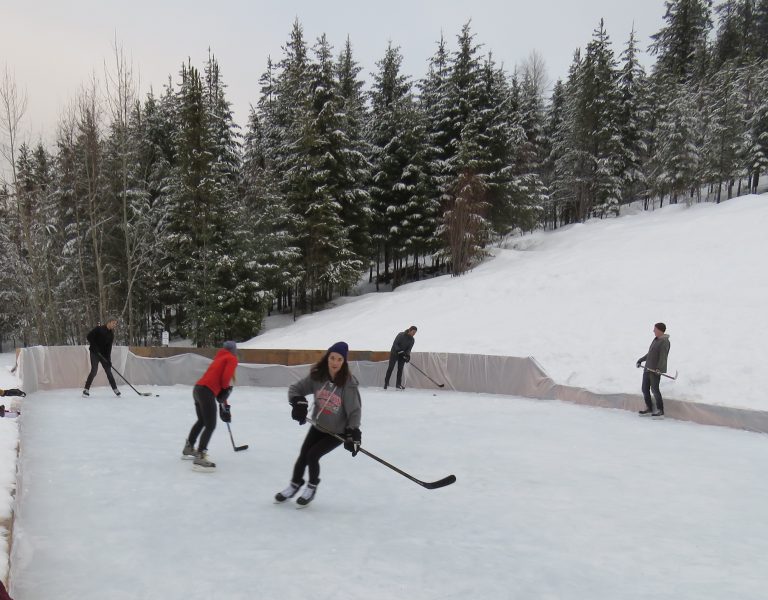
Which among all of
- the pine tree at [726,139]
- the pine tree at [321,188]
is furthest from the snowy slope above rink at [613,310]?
the pine tree at [726,139]

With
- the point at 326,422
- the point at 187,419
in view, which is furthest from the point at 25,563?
the point at 187,419

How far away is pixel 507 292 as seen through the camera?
1844cm

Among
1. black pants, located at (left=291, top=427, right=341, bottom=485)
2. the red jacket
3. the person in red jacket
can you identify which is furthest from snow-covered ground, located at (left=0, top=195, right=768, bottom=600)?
the red jacket

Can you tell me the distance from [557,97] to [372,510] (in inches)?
1833

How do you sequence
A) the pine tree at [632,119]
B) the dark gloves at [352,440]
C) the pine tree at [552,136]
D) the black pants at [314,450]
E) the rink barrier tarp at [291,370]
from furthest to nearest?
1. the pine tree at [552,136]
2. the pine tree at [632,119]
3. the rink barrier tarp at [291,370]
4. the black pants at [314,450]
5. the dark gloves at [352,440]

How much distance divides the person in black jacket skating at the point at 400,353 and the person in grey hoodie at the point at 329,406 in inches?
302

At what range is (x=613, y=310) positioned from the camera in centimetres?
1505

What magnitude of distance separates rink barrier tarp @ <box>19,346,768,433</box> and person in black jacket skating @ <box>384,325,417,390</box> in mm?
566

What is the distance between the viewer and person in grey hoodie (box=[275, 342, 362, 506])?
4.35 metres

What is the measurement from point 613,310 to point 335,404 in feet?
42.0

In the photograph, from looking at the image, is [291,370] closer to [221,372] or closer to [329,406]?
[221,372]

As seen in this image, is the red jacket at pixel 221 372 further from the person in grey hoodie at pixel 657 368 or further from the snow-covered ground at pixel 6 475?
the person in grey hoodie at pixel 657 368

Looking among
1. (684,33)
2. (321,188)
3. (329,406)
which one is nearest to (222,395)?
(329,406)

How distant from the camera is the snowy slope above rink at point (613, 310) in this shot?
36.9ft
